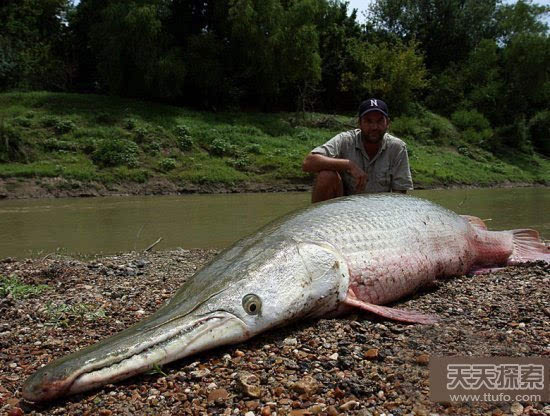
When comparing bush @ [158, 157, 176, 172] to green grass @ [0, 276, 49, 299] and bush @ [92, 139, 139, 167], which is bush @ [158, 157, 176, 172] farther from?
green grass @ [0, 276, 49, 299]

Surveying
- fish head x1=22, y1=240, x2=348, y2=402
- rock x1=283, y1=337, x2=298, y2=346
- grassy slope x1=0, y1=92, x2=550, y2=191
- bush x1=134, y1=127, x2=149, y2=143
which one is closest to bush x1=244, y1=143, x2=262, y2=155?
grassy slope x1=0, y1=92, x2=550, y2=191

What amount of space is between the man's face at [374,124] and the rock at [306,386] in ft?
10.6

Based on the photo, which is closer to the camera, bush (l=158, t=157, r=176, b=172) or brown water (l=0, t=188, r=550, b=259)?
brown water (l=0, t=188, r=550, b=259)

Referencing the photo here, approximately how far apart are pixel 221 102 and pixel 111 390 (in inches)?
1109

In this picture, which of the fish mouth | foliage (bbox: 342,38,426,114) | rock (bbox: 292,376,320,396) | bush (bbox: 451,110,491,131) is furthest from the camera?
bush (bbox: 451,110,491,131)

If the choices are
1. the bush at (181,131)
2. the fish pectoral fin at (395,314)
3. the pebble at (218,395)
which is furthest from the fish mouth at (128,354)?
the bush at (181,131)

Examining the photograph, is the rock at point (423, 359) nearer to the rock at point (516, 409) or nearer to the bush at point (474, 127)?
the rock at point (516, 409)

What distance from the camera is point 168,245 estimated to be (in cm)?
777

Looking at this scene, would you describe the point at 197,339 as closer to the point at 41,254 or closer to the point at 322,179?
the point at 322,179

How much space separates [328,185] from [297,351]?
8.36 feet

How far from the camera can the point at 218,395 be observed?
238cm

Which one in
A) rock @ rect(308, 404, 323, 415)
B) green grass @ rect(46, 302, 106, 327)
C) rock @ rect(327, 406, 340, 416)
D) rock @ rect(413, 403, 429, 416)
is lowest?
green grass @ rect(46, 302, 106, 327)

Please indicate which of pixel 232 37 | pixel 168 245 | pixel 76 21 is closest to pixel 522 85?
pixel 232 37

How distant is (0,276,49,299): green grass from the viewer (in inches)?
165
